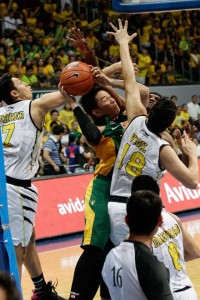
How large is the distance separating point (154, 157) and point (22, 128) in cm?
156

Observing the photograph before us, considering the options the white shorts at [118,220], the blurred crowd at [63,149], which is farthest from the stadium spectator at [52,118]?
the white shorts at [118,220]

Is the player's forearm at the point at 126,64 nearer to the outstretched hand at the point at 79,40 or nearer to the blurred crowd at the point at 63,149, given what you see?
the outstretched hand at the point at 79,40

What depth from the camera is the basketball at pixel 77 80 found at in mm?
5891

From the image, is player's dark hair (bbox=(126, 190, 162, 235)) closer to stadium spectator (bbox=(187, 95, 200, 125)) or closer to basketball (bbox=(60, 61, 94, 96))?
basketball (bbox=(60, 61, 94, 96))

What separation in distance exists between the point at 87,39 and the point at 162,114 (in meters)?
16.3

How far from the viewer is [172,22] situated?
24.1 metres

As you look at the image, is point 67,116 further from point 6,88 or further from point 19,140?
point 19,140

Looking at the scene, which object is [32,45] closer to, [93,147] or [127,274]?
[93,147]

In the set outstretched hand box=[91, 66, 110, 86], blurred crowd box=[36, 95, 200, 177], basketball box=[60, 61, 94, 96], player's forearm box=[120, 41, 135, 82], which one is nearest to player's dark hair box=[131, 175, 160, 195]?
player's forearm box=[120, 41, 135, 82]

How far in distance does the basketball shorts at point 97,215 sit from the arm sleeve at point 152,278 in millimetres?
2162

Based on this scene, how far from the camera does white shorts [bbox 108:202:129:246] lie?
5652 mm

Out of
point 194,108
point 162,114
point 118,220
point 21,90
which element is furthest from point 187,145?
point 194,108

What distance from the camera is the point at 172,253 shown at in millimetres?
4719

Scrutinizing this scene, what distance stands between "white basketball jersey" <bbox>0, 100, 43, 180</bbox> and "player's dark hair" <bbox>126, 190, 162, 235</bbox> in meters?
2.78
